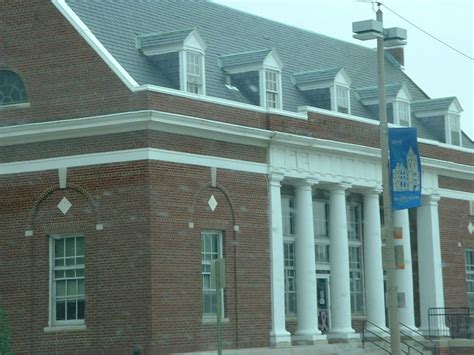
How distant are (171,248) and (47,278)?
370 centimetres

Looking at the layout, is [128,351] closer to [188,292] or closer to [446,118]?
[188,292]

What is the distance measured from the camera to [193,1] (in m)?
44.9

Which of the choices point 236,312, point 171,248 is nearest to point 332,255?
point 236,312

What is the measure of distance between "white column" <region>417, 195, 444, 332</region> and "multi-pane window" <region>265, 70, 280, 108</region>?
9.57m

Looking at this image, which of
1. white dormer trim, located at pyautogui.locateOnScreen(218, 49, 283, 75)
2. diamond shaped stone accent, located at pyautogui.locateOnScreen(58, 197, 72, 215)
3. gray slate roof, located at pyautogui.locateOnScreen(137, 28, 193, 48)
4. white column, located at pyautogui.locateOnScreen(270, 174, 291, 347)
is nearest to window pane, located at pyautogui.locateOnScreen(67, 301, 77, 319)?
diamond shaped stone accent, located at pyautogui.locateOnScreen(58, 197, 72, 215)

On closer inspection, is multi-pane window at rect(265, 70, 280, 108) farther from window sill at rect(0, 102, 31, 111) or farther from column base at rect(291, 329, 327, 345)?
window sill at rect(0, 102, 31, 111)

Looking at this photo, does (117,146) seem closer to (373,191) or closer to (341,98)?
(341,98)

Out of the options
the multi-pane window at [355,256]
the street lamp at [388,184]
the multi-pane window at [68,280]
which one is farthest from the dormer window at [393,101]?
the street lamp at [388,184]

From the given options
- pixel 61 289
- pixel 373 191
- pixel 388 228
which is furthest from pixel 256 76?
pixel 388 228

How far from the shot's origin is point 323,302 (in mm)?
43281

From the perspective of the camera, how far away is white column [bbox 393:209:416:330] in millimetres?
45169

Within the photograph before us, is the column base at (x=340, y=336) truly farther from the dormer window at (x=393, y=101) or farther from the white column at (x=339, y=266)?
the dormer window at (x=393, y=101)

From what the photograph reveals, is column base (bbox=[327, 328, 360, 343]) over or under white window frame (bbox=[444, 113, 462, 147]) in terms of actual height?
under

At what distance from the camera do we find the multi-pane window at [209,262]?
35.8 metres
